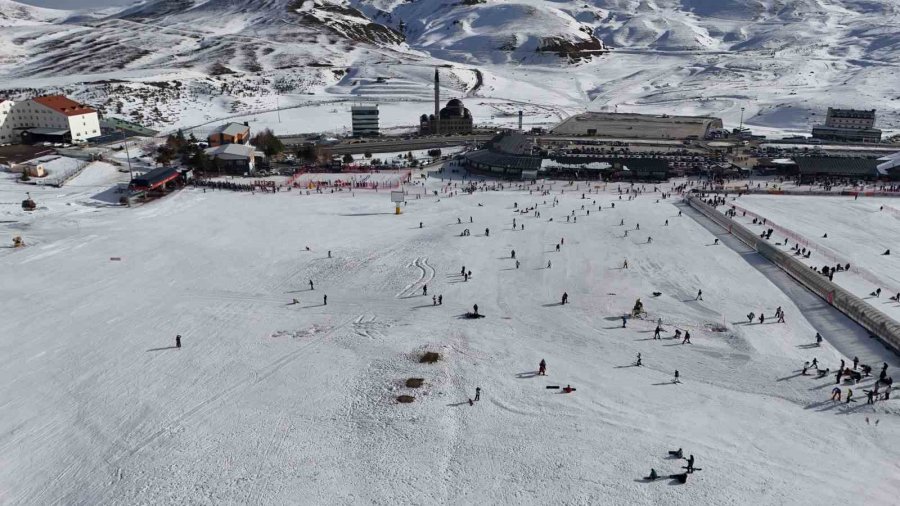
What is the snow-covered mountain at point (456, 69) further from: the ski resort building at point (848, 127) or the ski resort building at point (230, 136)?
the ski resort building at point (230, 136)

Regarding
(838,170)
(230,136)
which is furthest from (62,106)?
(838,170)

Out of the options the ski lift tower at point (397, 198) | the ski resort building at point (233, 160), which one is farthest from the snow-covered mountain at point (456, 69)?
the ski lift tower at point (397, 198)

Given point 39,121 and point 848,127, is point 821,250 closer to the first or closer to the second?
point 848,127

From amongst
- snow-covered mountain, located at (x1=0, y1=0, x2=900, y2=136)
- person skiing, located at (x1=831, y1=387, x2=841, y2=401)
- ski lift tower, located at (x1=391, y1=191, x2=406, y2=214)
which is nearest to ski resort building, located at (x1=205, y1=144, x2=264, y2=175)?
ski lift tower, located at (x1=391, y1=191, x2=406, y2=214)

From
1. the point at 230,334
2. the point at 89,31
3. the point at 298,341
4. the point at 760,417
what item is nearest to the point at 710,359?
the point at 760,417

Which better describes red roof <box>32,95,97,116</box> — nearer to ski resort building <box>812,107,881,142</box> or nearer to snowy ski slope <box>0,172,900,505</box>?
snowy ski slope <box>0,172,900,505</box>
